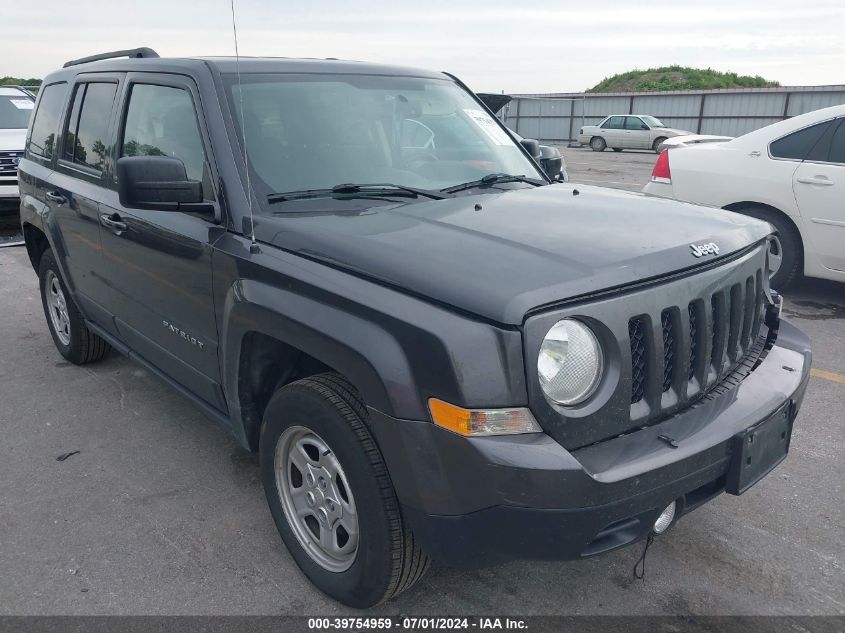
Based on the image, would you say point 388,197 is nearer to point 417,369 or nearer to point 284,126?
point 284,126

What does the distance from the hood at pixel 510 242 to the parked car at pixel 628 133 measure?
90.4 feet

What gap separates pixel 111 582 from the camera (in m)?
2.69

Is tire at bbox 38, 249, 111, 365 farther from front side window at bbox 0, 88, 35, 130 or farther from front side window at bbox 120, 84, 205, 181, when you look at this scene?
front side window at bbox 0, 88, 35, 130

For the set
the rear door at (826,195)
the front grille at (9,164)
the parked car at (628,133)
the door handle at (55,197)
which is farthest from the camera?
the parked car at (628,133)

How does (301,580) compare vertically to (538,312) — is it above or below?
below

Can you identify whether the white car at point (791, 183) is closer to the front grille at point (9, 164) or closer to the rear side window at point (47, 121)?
the rear side window at point (47, 121)

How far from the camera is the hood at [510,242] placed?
2014 millimetres

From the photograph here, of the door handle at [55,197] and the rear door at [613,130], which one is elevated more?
the door handle at [55,197]

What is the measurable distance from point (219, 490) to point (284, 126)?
1.66 meters

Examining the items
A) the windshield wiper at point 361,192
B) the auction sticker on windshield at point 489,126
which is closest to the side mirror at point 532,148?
the auction sticker on windshield at point 489,126

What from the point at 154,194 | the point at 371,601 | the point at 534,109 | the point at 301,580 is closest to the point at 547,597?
the point at 371,601

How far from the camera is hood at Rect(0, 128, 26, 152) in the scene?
409 inches

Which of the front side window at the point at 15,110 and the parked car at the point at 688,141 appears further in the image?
the front side window at the point at 15,110

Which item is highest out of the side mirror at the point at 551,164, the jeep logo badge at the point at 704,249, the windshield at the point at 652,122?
the side mirror at the point at 551,164
